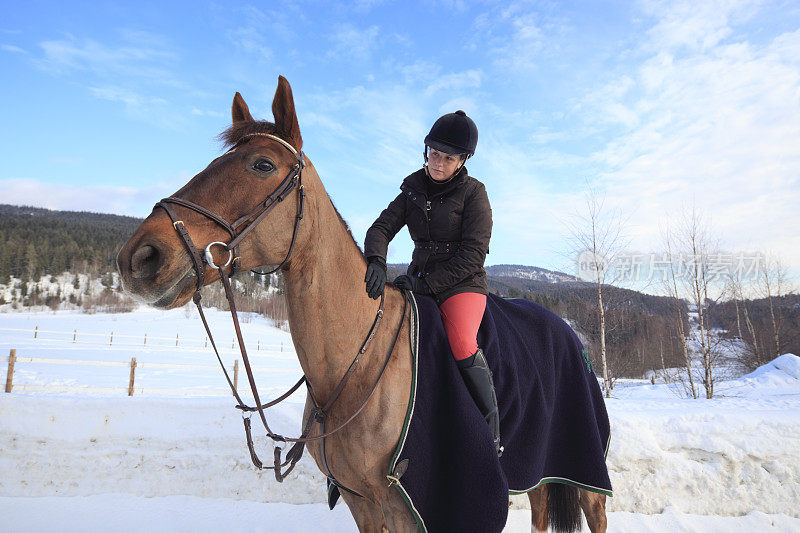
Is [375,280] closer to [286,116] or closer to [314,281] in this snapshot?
[314,281]

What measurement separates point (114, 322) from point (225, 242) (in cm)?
4731

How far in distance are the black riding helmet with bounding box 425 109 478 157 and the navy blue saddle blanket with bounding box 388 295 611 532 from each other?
96 centimetres

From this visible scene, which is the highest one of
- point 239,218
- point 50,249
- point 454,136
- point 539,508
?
point 50,249

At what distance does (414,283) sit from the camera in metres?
2.64

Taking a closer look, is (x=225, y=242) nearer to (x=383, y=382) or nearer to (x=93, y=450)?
(x=383, y=382)

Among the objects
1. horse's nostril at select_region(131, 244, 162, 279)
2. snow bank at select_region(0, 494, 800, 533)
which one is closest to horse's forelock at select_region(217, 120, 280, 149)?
horse's nostril at select_region(131, 244, 162, 279)

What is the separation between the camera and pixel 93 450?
4844 millimetres

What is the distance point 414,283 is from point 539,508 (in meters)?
2.50

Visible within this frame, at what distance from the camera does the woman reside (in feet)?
7.55

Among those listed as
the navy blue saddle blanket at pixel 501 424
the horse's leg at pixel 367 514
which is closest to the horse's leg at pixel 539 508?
the navy blue saddle blanket at pixel 501 424

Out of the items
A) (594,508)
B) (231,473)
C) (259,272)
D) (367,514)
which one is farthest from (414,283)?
(231,473)

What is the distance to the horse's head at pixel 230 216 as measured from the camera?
5.03ft

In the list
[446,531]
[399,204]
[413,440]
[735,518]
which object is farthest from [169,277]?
[735,518]

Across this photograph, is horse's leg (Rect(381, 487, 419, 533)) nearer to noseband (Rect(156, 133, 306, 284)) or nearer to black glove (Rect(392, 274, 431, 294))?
black glove (Rect(392, 274, 431, 294))
